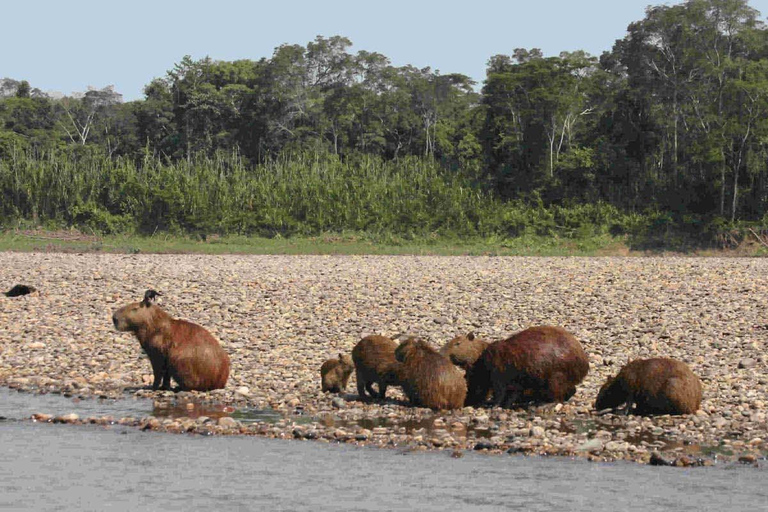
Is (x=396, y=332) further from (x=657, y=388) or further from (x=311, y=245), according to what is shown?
(x=311, y=245)

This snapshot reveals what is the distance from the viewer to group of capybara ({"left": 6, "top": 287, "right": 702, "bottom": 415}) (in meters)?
9.94

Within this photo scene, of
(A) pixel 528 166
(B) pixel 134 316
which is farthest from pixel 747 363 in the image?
(A) pixel 528 166

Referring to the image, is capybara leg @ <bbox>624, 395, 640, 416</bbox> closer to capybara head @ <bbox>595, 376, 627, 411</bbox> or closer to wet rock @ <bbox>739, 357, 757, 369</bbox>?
capybara head @ <bbox>595, 376, 627, 411</bbox>

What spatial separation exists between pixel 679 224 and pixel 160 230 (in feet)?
69.7

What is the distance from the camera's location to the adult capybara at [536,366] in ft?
33.6

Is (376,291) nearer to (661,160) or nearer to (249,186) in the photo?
(249,186)

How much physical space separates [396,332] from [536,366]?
512 centimetres

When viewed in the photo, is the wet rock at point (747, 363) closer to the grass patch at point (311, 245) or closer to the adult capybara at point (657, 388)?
the adult capybara at point (657, 388)

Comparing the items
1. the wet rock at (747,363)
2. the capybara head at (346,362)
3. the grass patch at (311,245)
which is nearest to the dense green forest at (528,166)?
the grass patch at (311,245)

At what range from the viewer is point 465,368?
10.9 meters

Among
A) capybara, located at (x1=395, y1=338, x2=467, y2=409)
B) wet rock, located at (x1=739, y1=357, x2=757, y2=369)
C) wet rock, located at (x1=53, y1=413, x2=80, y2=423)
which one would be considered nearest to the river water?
wet rock, located at (x1=53, y1=413, x2=80, y2=423)

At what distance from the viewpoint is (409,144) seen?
55.9 meters

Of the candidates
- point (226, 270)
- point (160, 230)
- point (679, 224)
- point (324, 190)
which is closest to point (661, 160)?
point (679, 224)

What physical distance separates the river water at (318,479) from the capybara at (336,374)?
6.67ft
